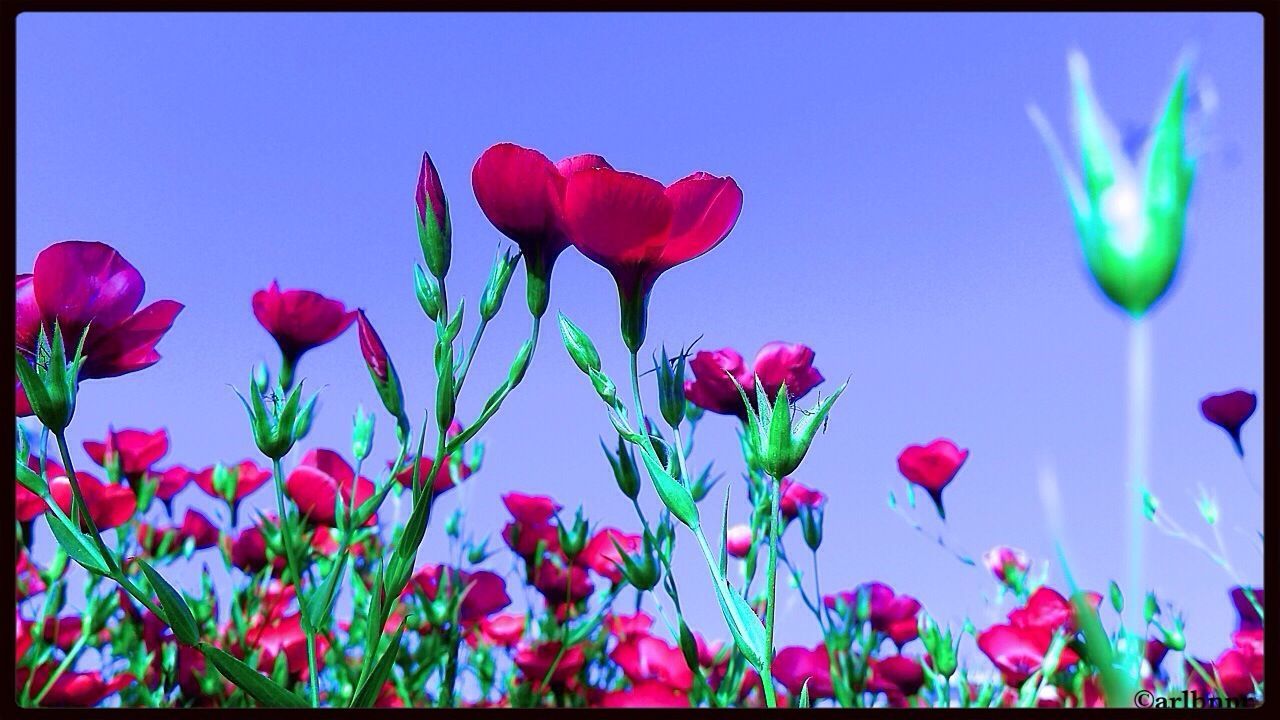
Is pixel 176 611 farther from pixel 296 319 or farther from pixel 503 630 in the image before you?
pixel 503 630

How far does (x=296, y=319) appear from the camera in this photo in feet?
1.86

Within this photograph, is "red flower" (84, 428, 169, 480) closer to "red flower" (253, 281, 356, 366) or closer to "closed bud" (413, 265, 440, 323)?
"red flower" (253, 281, 356, 366)

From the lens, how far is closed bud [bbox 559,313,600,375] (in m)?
0.35

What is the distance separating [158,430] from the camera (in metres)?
0.88

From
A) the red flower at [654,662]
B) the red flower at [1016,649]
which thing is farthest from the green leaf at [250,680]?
the red flower at [1016,649]

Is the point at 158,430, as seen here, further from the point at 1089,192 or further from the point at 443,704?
the point at 1089,192

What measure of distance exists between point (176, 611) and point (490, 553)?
21.8 inches

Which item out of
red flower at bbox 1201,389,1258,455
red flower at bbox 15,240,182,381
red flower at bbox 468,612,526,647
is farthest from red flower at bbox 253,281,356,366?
red flower at bbox 1201,389,1258,455

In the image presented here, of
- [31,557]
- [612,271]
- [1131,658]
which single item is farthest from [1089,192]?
[31,557]

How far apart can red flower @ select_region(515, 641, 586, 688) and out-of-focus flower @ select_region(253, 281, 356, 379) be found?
0.35m

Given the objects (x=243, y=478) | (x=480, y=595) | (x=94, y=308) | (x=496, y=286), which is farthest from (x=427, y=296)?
(x=243, y=478)

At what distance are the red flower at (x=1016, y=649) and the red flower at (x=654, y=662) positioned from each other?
0.83 ft

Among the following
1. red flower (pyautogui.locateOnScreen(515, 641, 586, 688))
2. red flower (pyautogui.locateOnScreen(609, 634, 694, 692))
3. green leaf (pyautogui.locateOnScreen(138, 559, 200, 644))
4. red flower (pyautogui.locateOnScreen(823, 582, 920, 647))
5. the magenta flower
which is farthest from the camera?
red flower (pyautogui.locateOnScreen(823, 582, 920, 647))

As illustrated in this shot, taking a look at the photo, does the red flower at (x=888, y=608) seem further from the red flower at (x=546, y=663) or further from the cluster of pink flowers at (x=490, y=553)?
the red flower at (x=546, y=663)
